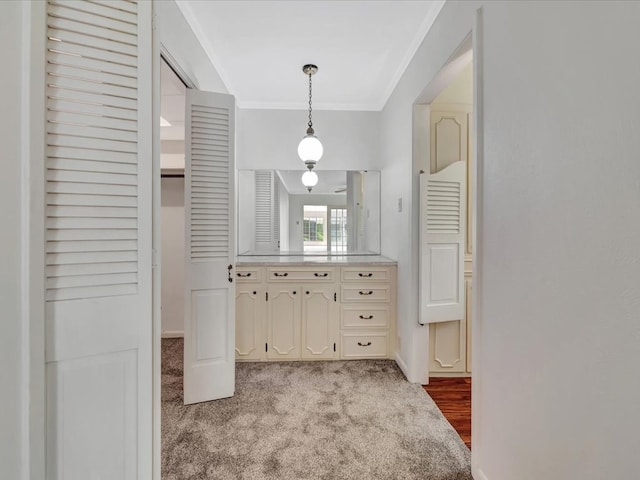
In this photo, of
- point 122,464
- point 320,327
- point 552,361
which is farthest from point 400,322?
point 122,464

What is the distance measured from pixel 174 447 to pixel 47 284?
4.50 ft

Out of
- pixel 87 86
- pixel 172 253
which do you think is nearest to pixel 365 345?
pixel 172 253

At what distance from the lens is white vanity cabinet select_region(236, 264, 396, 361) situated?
299 centimetres

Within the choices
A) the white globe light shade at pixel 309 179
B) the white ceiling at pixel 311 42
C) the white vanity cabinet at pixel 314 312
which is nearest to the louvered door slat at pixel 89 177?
the white ceiling at pixel 311 42

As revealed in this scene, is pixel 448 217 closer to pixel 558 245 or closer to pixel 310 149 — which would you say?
pixel 310 149

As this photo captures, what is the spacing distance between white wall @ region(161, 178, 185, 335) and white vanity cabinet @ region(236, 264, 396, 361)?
1271 millimetres

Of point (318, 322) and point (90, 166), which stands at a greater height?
point (90, 166)

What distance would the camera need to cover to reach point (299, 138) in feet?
12.0

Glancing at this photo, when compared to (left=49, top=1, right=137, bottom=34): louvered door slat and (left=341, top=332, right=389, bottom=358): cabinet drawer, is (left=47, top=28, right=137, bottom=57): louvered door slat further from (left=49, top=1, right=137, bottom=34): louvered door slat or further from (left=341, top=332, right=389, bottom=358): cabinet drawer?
(left=341, top=332, right=389, bottom=358): cabinet drawer

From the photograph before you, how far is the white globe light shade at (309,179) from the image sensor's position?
361 centimetres

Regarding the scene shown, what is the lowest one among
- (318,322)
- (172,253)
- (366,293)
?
(318,322)

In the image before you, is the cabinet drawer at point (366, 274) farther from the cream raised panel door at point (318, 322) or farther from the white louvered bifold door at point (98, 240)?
the white louvered bifold door at point (98, 240)

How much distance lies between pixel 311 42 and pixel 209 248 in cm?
176

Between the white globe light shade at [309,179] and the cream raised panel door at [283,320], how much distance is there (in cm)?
Result: 124
